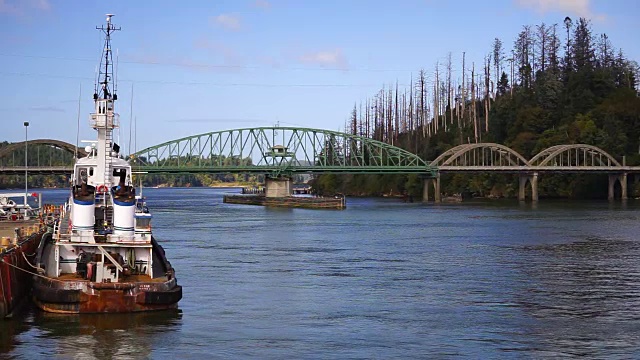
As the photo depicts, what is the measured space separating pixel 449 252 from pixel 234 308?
98.2ft

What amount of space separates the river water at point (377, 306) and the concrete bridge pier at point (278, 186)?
108980mm

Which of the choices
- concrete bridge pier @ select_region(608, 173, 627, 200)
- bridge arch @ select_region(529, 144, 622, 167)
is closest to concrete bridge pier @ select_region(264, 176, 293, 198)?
bridge arch @ select_region(529, 144, 622, 167)

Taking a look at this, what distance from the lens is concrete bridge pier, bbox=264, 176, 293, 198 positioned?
189m

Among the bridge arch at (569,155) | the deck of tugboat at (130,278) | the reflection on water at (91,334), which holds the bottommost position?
the reflection on water at (91,334)

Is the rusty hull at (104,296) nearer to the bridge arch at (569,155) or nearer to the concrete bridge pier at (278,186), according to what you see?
the bridge arch at (569,155)

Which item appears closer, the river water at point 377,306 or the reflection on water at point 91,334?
the reflection on water at point 91,334

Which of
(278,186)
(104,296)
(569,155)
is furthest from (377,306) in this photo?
(278,186)

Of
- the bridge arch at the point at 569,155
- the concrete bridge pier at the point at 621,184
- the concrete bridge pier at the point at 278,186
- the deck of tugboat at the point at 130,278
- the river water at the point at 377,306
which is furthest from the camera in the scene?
the concrete bridge pier at the point at 278,186

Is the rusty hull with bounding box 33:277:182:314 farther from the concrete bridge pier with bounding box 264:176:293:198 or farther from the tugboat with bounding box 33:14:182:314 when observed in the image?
the concrete bridge pier with bounding box 264:176:293:198

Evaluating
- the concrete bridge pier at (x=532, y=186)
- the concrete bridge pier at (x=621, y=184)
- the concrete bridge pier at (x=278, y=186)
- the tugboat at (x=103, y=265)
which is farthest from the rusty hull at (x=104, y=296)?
the concrete bridge pier at (x=621, y=184)

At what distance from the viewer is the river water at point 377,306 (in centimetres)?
3356

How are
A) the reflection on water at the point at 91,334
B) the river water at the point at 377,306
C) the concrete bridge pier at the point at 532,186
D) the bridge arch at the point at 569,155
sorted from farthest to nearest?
1. the concrete bridge pier at the point at 532,186
2. the bridge arch at the point at 569,155
3. the river water at the point at 377,306
4. the reflection on water at the point at 91,334

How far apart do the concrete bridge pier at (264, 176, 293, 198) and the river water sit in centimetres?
10898

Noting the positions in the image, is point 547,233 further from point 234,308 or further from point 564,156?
point 564,156
